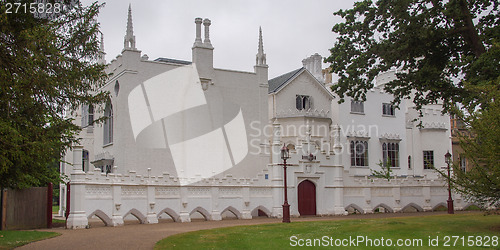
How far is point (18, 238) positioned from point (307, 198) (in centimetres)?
1954

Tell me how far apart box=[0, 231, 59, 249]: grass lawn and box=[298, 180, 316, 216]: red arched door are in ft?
56.1

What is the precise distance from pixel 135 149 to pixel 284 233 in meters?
17.6

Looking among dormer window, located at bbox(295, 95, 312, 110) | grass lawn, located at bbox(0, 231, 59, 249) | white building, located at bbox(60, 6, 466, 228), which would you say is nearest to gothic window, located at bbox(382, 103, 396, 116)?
white building, located at bbox(60, 6, 466, 228)

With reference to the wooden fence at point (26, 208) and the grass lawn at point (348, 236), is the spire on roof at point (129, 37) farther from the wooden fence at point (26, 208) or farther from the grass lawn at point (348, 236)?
the grass lawn at point (348, 236)

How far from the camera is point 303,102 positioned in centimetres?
4300

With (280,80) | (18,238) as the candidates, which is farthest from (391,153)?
(18,238)

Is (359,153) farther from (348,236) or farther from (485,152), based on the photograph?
(348,236)

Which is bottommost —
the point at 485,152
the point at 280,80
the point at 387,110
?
the point at 485,152

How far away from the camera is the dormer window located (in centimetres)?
4266

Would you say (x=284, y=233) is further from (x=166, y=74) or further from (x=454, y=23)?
(x=166, y=74)

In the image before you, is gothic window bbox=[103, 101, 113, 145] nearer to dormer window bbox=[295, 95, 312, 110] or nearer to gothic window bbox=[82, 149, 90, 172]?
gothic window bbox=[82, 149, 90, 172]

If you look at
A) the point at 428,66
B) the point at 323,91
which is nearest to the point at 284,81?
the point at 323,91

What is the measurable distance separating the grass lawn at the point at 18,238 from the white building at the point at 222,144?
7966mm

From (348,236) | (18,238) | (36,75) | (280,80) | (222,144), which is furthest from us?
(280,80)
